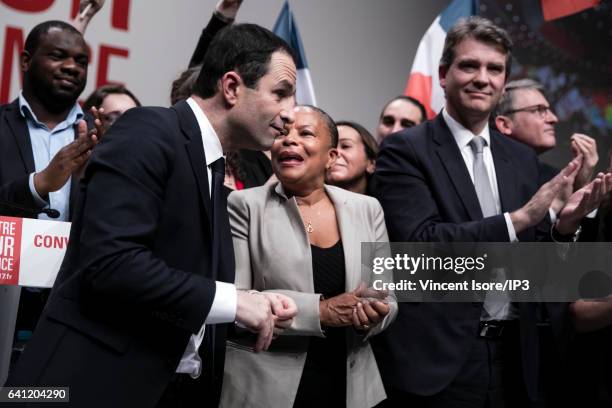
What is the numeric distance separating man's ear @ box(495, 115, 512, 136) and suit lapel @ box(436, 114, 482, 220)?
1.04m

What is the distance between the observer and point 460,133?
110 inches

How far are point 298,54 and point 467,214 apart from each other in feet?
6.58

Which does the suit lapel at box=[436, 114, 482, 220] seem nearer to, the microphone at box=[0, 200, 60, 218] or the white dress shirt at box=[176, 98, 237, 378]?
the white dress shirt at box=[176, 98, 237, 378]

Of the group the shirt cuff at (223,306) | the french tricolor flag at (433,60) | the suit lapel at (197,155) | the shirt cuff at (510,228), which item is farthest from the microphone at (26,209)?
the french tricolor flag at (433,60)

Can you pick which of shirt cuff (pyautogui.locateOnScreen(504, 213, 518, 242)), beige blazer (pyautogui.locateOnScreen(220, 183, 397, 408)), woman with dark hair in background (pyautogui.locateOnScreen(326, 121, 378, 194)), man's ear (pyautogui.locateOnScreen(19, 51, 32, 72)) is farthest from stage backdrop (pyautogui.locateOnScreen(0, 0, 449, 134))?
shirt cuff (pyautogui.locateOnScreen(504, 213, 518, 242))

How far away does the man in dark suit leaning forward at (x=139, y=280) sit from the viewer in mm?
1675

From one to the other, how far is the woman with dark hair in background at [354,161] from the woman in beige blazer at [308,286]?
2.41ft

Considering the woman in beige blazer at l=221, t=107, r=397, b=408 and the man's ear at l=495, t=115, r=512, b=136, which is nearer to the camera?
the woman in beige blazer at l=221, t=107, r=397, b=408

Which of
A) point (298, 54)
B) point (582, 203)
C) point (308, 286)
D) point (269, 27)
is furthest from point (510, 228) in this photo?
point (269, 27)

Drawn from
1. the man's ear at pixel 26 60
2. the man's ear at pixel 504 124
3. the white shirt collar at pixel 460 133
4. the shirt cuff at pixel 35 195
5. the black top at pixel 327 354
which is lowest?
the black top at pixel 327 354

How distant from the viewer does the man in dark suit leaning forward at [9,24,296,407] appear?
Result: 1675mm

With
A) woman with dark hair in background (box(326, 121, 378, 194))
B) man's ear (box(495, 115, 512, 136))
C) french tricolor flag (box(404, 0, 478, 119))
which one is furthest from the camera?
french tricolor flag (box(404, 0, 478, 119))

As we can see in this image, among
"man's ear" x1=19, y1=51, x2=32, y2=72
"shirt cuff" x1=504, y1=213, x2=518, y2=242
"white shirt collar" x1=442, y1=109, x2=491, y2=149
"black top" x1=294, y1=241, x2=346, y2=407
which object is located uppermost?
"man's ear" x1=19, y1=51, x2=32, y2=72

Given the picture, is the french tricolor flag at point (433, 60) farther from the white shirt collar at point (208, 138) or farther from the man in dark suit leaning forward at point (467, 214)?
the white shirt collar at point (208, 138)
